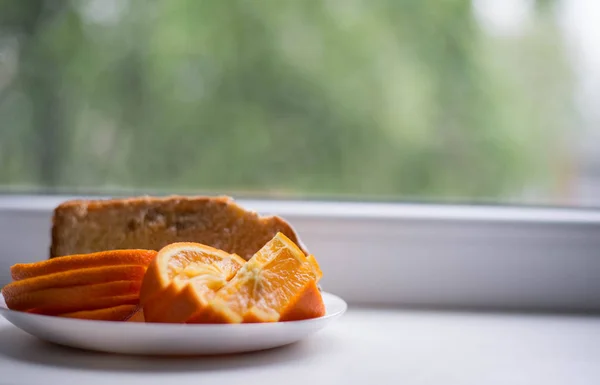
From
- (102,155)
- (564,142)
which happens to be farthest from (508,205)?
(102,155)

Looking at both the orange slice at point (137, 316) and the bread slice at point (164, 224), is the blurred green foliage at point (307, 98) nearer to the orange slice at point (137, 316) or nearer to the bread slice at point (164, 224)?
the bread slice at point (164, 224)

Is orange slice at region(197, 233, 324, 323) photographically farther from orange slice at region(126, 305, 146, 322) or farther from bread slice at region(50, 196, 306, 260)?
bread slice at region(50, 196, 306, 260)

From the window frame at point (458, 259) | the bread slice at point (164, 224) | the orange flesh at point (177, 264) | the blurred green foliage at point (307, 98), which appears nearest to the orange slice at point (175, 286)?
the orange flesh at point (177, 264)

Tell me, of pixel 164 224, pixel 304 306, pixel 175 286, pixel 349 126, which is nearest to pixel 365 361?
pixel 304 306

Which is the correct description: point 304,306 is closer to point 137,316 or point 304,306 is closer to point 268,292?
point 268,292

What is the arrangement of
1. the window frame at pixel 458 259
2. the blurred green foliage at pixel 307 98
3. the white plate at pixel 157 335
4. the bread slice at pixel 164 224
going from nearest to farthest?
the white plate at pixel 157 335 → the bread slice at pixel 164 224 → the window frame at pixel 458 259 → the blurred green foliage at pixel 307 98

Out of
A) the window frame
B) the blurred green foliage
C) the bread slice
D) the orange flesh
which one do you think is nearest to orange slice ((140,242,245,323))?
the orange flesh
